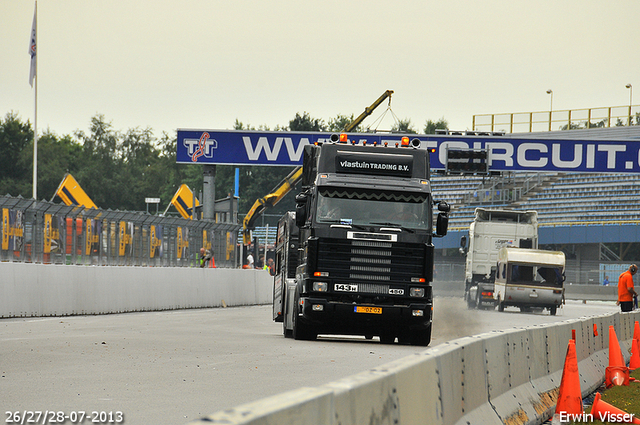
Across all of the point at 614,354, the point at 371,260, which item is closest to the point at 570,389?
the point at 614,354

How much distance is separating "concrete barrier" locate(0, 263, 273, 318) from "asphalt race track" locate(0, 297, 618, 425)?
116 cm

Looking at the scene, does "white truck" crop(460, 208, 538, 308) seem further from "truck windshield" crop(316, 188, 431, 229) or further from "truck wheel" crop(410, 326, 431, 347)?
"truck windshield" crop(316, 188, 431, 229)

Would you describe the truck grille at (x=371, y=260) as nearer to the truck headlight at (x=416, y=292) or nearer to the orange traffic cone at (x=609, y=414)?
the truck headlight at (x=416, y=292)

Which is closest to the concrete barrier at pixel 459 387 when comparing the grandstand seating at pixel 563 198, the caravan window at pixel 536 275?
the caravan window at pixel 536 275

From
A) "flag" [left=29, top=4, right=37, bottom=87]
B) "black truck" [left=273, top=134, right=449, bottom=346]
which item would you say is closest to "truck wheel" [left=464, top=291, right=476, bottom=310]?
"flag" [left=29, top=4, right=37, bottom=87]

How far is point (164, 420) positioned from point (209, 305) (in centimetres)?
2451

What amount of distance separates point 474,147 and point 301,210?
26.9 meters

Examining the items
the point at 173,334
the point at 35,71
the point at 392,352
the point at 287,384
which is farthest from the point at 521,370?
the point at 35,71

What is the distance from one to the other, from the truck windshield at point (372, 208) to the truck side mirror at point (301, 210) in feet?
0.96

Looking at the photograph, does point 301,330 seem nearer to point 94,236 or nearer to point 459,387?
point 94,236

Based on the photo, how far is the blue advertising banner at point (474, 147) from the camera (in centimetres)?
4125

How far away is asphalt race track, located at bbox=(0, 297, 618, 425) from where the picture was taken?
8.34 meters

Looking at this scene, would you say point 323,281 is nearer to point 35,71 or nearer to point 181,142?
point 181,142

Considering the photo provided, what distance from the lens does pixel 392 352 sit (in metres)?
14.8
